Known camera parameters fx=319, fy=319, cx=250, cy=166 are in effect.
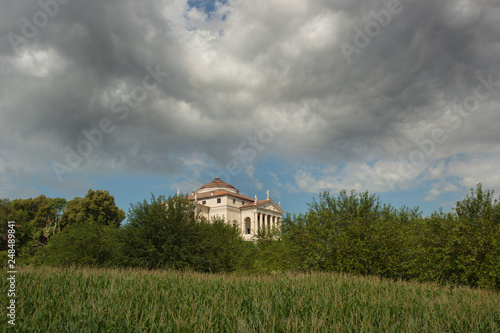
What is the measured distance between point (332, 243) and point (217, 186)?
237ft

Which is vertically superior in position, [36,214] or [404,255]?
[36,214]

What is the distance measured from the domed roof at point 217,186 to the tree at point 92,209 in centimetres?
3602

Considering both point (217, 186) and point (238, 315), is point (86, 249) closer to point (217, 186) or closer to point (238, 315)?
point (238, 315)

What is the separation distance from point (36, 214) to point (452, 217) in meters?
54.9

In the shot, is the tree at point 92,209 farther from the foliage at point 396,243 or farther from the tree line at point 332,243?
the foliage at point 396,243

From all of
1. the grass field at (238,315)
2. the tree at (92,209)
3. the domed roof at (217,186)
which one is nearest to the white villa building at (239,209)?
the domed roof at (217,186)

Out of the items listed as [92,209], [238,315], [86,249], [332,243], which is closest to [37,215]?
[92,209]

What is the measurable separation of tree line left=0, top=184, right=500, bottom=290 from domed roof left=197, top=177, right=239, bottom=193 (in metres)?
60.3

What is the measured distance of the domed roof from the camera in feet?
287

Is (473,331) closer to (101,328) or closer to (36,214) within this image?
(101,328)

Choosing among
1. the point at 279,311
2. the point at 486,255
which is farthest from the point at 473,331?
the point at 486,255

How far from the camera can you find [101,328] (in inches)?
185

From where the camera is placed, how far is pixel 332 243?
16.7 metres

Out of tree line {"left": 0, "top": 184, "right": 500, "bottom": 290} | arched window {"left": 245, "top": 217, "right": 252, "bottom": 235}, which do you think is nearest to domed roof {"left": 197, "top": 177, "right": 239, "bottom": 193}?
arched window {"left": 245, "top": 217, "right": 252, "bottom": 235}
